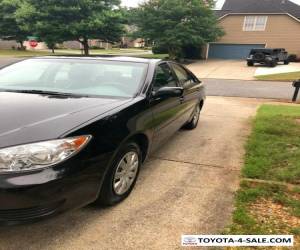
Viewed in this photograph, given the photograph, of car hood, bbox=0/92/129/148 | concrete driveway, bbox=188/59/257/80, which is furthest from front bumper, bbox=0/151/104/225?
concrete driveway, bbox=188/59/257/80

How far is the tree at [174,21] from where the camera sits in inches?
999

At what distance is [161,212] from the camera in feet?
9.70

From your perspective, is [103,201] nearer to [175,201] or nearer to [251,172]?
[175,201]

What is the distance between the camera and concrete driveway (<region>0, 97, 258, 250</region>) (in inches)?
98.0

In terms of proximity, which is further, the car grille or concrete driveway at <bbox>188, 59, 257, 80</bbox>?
concrete driveway at <bbox>188, 59, 257, 80</bbox>

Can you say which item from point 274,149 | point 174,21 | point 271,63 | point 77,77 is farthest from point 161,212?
point 174,21

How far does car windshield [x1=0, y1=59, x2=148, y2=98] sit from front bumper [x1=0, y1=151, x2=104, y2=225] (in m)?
1.23

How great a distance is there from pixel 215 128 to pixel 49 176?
4615mm

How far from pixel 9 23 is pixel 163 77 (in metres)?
37.6

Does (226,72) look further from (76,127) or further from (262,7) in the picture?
(76,127)

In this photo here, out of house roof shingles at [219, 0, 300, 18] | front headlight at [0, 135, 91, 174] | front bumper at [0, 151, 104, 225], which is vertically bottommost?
front bumper at [0, 151, 104, 225]

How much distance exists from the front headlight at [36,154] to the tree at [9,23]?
3607 centimetres

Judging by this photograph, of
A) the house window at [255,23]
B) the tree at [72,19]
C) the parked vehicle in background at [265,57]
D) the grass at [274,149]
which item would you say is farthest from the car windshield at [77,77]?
the house window at [255,23]

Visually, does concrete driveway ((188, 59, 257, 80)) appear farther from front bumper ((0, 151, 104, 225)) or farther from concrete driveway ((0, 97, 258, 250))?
front bumper ((0, 151, 104, 225))
